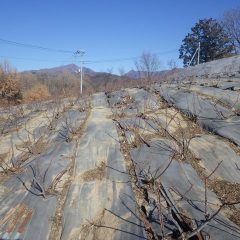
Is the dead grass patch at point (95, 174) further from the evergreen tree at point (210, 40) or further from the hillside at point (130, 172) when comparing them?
the evergreen tree at point (210, 40)

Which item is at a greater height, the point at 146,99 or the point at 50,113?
the point at 146,99

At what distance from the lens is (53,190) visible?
14.8ft

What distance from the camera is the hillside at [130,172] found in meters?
3.62

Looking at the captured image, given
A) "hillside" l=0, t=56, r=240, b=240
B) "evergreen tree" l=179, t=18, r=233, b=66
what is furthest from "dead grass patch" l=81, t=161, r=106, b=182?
"evergreen tree" l=179, t=18, r=233, b=66

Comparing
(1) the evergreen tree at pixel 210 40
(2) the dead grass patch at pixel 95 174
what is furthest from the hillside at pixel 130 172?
(1) the evergreen tree at pixel 210 40

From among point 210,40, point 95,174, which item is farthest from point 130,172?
point 210,40

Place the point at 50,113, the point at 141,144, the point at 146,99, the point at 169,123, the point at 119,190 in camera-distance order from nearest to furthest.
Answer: the point at 119,190, the point at 141,144, the point at 169,123, the point at 146,99, the point at 50,113

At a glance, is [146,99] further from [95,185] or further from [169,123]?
[95,185]

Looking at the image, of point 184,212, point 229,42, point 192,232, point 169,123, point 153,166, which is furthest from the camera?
point 229,42

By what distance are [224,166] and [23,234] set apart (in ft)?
9.72

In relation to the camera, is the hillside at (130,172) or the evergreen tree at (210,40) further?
the evergreen tree at (210,40)

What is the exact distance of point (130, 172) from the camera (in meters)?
4.85

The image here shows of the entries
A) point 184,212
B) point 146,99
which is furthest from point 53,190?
point 146,99

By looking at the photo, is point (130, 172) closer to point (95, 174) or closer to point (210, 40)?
point (95, 174)
